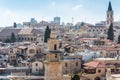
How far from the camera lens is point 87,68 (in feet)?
132

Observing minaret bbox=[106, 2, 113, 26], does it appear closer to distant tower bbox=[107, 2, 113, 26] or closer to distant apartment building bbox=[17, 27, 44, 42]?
distant tower bbox=[107, 2, 113, 26]

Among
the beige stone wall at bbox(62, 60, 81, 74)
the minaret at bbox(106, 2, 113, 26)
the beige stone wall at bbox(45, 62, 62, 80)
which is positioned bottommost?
the beige stone wall at bbox(62, 60, 81, 74)

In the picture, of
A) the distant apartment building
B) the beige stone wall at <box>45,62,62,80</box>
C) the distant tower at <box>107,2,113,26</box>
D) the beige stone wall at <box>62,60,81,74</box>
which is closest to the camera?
the beige stone wall at <box>45,62,62,80</box>

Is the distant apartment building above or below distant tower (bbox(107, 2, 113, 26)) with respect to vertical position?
below

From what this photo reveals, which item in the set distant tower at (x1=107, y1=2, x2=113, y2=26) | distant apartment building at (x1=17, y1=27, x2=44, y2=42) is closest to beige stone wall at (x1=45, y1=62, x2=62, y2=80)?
distant apartment building at (x1=17, y1=27, x2=44, y2=42)

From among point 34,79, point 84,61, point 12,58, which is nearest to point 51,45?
point 34,79

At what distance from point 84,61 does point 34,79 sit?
9133 millimetres

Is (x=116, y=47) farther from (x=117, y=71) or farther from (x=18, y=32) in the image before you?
(x=18, y=32)

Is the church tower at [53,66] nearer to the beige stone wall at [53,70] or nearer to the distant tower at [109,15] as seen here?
the beige stone wall at [53,70]

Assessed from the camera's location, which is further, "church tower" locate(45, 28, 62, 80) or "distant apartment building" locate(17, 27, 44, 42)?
"distant apartment building" locate(17, 27, 44, 42)

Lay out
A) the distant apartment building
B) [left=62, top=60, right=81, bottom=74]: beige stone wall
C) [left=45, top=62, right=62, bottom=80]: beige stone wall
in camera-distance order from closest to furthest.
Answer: [left=45, top=62, right=62, bottom=80]: beige stone wall < [left=62, top=60, right=81, bottom=74]: beige stone wall < the distant apartment building

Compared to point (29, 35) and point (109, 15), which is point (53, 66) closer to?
point (29, 35)

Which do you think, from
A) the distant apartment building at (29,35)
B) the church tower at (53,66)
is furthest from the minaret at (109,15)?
the church tower at (53,66)

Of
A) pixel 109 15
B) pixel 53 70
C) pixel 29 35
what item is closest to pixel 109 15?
pixel 109 15
